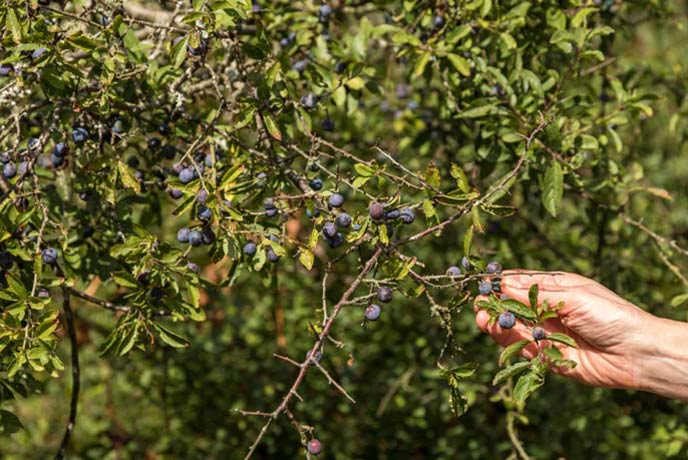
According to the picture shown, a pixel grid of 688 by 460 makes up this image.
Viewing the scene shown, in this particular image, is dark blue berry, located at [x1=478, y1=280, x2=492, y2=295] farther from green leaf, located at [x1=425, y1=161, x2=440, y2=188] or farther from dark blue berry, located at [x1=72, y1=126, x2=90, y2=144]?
dark blue berry, located at [x1=72, y1=126, x2=90, y2=144]

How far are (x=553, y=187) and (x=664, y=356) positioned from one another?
479 mm

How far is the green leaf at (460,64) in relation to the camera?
2223 mm

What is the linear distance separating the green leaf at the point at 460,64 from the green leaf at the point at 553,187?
0.31 meters

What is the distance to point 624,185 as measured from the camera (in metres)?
2.56

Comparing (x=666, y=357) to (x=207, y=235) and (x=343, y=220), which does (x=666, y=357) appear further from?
(x=207, y=235)

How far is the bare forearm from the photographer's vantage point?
81.9 inches

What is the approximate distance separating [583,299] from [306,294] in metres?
1.68

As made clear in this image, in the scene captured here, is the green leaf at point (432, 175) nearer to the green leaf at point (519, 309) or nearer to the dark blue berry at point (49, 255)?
the green leaf at point (519, 309)

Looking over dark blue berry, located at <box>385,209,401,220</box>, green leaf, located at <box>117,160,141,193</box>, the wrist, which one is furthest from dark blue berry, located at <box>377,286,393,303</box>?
the wrist

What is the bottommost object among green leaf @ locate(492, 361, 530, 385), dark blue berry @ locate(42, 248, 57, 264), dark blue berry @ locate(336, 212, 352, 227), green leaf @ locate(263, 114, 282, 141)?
dark blue berry @ locate(42, 248, 57, 264)

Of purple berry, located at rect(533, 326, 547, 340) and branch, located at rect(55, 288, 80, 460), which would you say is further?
branch, located at rect(55, 288, 80, 460)

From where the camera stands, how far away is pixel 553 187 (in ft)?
7.18

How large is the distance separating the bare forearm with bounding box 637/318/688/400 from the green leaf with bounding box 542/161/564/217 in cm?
36

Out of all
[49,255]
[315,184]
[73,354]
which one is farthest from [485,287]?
[73,354]
